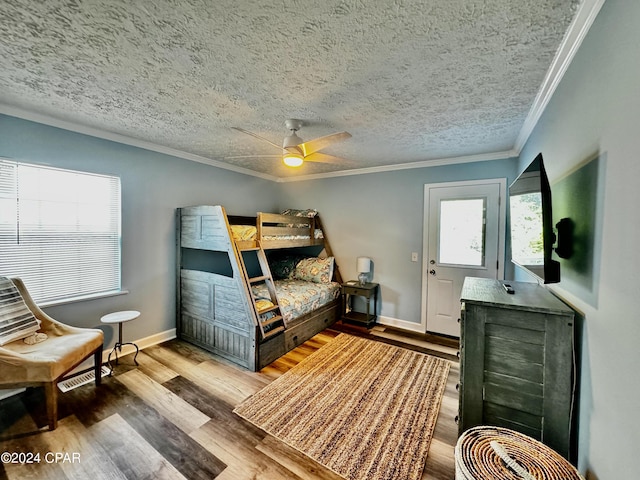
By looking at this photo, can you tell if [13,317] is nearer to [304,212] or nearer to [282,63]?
[282,63]

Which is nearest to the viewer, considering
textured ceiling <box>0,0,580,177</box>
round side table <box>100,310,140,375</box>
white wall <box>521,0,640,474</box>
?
white wall <box>521,0,640,474</box>

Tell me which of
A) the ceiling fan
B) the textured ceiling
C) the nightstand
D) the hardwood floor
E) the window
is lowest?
the hardwood floor

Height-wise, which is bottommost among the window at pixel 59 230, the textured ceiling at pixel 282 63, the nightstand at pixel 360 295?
the nightstand at pixel 360 295

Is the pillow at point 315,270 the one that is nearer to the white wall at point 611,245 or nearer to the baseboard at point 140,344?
the baseboard at point 140,344

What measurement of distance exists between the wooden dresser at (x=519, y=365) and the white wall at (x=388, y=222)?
2262 mm

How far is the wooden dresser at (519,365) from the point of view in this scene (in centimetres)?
129

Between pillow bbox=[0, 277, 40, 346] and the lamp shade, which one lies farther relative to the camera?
the lamp shade

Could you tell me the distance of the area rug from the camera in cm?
165

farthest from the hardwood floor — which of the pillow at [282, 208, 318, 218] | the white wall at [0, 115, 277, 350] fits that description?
the pillow at [282, 208, 318, 218]

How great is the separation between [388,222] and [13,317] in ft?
13.3

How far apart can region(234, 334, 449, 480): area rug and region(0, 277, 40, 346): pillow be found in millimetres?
1795

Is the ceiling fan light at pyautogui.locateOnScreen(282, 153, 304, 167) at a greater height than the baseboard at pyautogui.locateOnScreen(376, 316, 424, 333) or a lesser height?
greater

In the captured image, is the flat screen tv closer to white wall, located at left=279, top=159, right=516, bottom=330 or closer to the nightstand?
white wall, located at left=279, top=159, right=516, bottom=330

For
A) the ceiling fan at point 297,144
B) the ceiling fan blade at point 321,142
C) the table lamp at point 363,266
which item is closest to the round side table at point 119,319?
the ceiling fan at point 297,144
